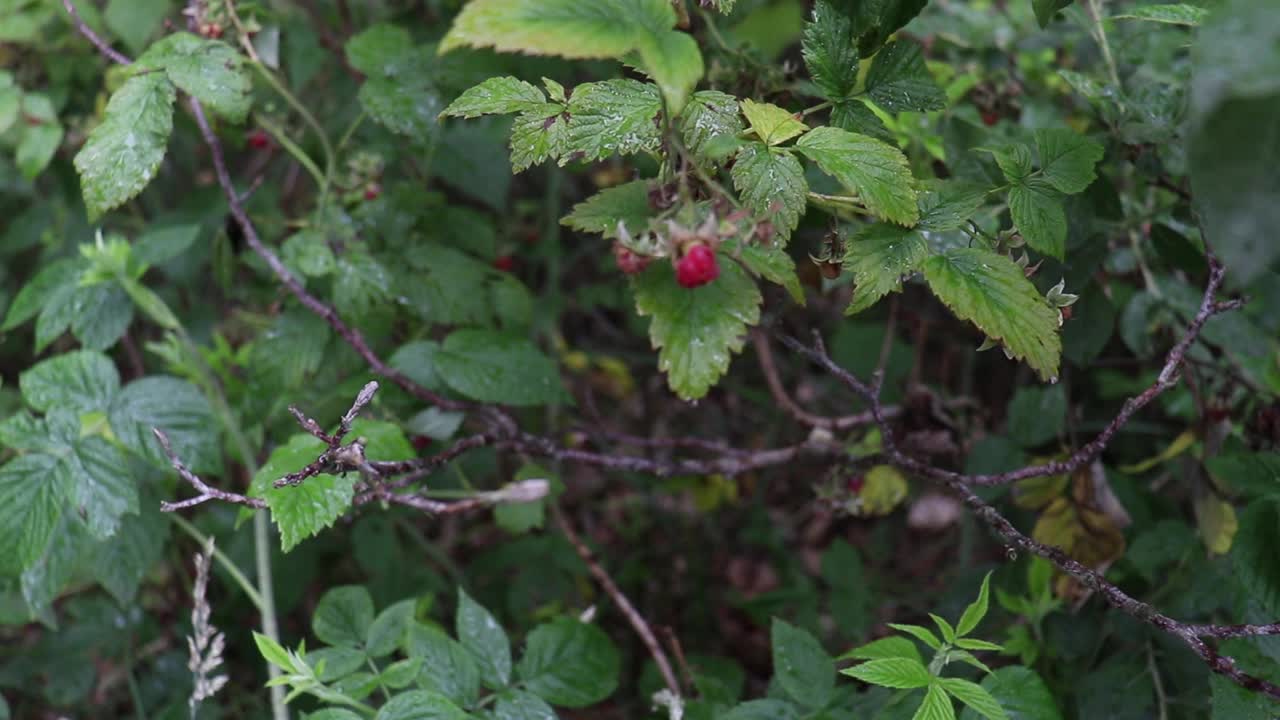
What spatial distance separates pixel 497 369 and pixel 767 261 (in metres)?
0.64

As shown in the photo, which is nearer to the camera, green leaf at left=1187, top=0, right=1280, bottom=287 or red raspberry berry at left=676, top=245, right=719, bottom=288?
green leaf at left=1187, top=0, right=1280, bottom=287

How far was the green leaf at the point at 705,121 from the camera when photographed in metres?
1.04

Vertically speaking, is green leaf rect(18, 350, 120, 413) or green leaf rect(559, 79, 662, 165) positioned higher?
green leaf rect(559, 79, 662, 165)

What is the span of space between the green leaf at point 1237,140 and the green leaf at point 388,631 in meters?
1.07

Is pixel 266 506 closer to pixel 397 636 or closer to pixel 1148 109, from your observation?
pixel 397 636

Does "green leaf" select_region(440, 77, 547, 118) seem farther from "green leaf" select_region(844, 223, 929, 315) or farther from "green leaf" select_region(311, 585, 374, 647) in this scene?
"green leaf" select_region(311, 585, 374, 647)

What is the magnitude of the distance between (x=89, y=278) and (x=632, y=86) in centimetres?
102

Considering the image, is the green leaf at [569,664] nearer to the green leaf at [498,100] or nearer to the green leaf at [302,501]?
the green leaf at [302,501]

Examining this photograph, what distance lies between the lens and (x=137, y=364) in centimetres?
204

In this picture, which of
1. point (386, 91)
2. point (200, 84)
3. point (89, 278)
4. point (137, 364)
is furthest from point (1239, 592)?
point (137, 364)

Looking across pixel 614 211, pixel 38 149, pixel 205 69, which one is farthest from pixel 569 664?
pixel 38 149

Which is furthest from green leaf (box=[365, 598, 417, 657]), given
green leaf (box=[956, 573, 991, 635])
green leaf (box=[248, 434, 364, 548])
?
green leaf (box=[956, 573, 991, 635])

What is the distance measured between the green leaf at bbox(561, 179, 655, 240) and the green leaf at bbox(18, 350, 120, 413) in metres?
0.87

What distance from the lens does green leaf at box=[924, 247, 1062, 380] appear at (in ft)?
3.35
